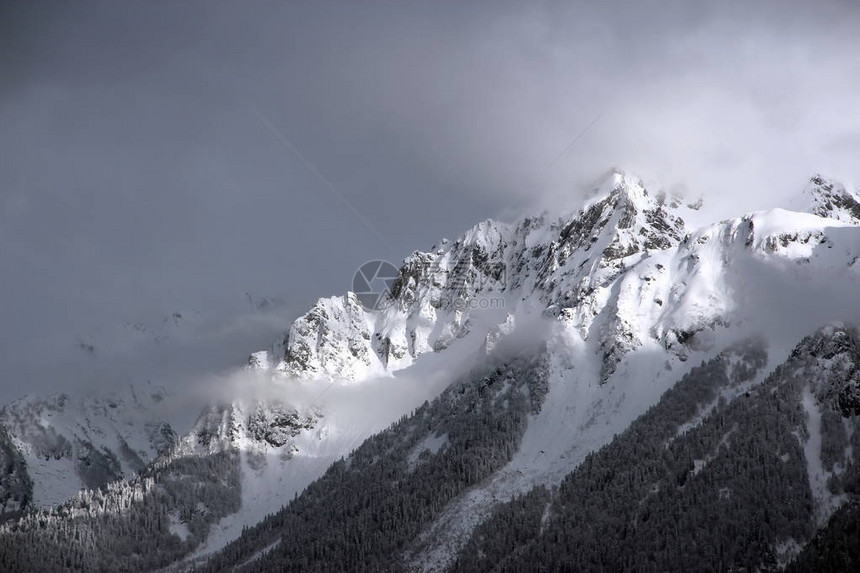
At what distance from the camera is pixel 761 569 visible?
618ft

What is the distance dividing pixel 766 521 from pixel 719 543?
1288 cm

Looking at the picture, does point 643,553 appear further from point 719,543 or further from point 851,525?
point 851,525

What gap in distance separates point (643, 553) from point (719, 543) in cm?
1671

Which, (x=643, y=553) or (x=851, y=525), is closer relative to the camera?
(x=851, y=525)

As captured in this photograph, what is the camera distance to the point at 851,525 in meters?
180

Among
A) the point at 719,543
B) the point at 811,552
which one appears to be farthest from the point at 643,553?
the point at 811,552

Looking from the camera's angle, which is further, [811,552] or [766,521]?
[766,521]

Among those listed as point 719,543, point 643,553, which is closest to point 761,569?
point 719,543

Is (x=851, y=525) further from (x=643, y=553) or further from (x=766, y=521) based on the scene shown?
(x=643, y=553)

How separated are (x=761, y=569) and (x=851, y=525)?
2120 cm

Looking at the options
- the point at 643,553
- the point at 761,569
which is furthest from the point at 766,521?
the point at 643,553

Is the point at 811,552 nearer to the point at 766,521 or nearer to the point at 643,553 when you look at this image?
the point at 766,521

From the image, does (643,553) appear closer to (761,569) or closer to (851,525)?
(761,569)

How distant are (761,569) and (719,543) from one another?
32.3 feet
